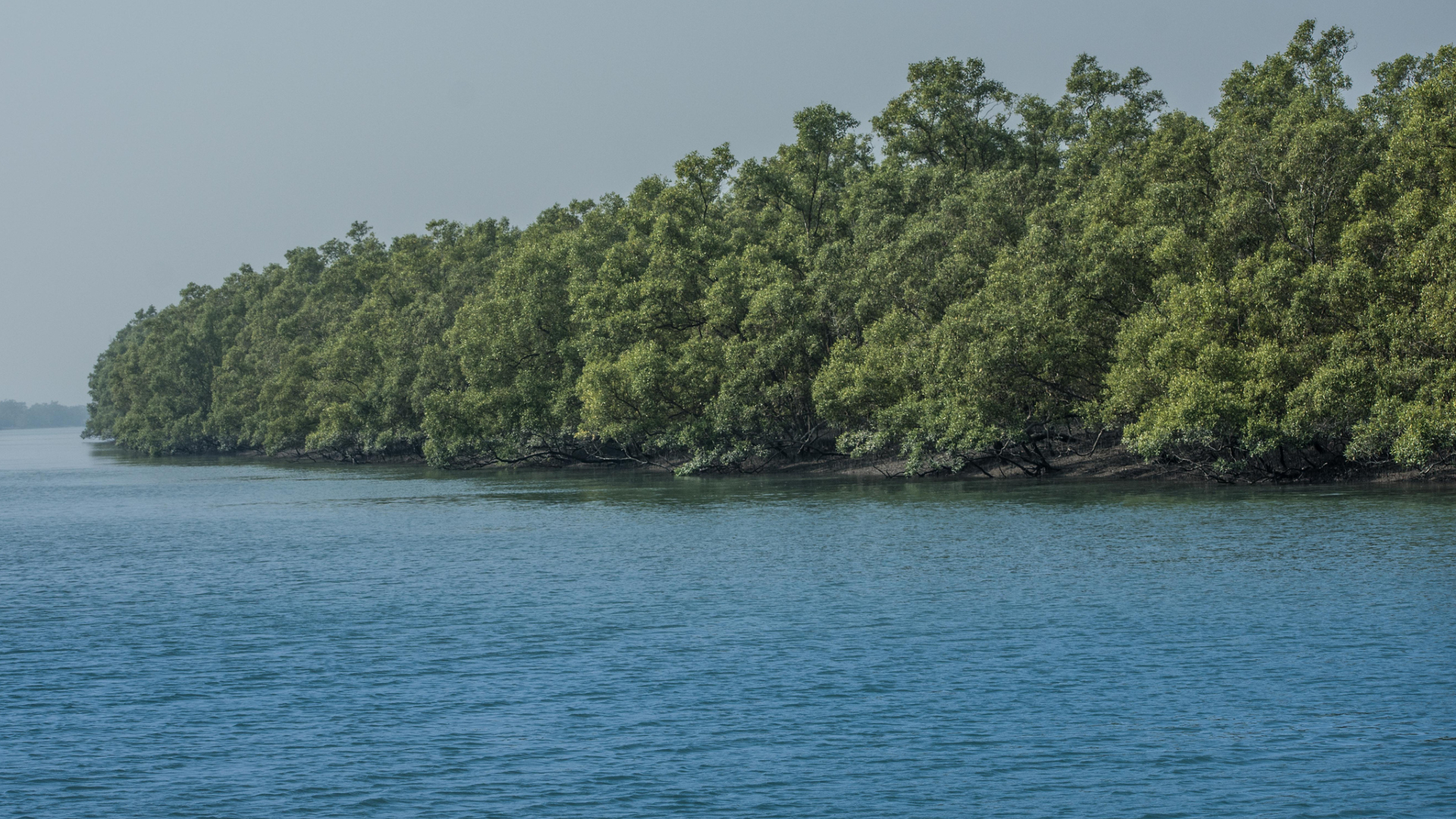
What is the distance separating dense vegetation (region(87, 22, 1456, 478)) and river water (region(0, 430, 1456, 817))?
25.0ft

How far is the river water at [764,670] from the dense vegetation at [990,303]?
7.63m

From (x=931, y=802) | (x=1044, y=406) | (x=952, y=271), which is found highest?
(x=952, y=271)

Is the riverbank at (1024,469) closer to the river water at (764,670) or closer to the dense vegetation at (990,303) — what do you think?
the dense vegetation at (990,303)

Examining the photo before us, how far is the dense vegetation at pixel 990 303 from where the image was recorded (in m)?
50.9

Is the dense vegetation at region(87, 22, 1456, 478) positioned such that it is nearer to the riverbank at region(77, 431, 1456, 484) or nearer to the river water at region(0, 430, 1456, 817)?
the riverbank at region(77, 431, 1456, 484)

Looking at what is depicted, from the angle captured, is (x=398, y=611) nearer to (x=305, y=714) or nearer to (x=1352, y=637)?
(x=305, y=714)

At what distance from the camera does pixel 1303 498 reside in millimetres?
49156

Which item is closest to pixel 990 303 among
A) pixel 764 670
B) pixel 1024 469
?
pixel 1024 469

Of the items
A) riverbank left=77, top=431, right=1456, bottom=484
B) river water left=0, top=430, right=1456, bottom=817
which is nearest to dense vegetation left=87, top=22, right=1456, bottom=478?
riverbank left=77, top=431, right=1456, bottom=484

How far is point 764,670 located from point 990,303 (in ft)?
144

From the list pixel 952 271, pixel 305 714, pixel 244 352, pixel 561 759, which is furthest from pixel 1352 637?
pixel 244 352

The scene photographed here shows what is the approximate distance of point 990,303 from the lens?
2498 inches

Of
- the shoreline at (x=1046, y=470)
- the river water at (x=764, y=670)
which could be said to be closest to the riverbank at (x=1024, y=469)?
the shoreline at (x=1046, y=470)

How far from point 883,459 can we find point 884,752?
59487mm
